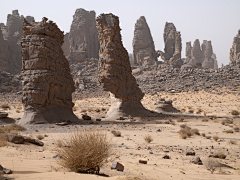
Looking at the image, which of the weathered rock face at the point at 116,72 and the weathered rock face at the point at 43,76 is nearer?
the weathered rock face at the point at 43,76

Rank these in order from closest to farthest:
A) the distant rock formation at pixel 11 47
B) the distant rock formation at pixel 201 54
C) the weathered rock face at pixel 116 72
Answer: the weathered rock face at pixel 116 72
the distant rock formation at pixel 11 47
the distant rock formation at pixel 201 54

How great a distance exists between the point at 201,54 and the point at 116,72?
70432 millimetres

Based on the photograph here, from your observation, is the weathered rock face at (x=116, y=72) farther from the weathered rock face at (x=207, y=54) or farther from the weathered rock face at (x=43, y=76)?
the weathered rock face at (x=207, y=54)

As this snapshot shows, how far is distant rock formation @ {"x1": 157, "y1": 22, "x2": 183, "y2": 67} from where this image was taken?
187 feet

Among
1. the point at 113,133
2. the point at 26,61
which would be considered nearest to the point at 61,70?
the point at 26,61

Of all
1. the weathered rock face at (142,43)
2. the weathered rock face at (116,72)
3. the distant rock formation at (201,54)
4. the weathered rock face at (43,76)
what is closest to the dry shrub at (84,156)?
the weathered rock face at (43,76)

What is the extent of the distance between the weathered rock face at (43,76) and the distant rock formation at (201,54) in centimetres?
6773

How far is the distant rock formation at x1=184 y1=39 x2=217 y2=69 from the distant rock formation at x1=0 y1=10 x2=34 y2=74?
56559mm

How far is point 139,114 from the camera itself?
19.2m

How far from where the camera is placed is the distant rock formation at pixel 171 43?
57.1 metres

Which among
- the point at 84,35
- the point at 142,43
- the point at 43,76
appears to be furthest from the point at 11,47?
the point at 43,76

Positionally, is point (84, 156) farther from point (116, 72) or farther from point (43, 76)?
point (116, 72)

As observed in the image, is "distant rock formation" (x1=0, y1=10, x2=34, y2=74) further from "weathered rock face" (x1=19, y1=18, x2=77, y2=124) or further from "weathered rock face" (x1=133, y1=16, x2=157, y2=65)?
"weathered rock face" (x1=19, y1=18, x2=77, y2=124)

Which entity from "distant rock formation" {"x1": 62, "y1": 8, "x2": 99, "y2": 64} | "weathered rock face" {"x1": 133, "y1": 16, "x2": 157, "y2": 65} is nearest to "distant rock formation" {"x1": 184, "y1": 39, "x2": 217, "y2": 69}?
"weathered rock face" {"x1": 133, "y1": 16, "x2": 157, "y2": 65}
